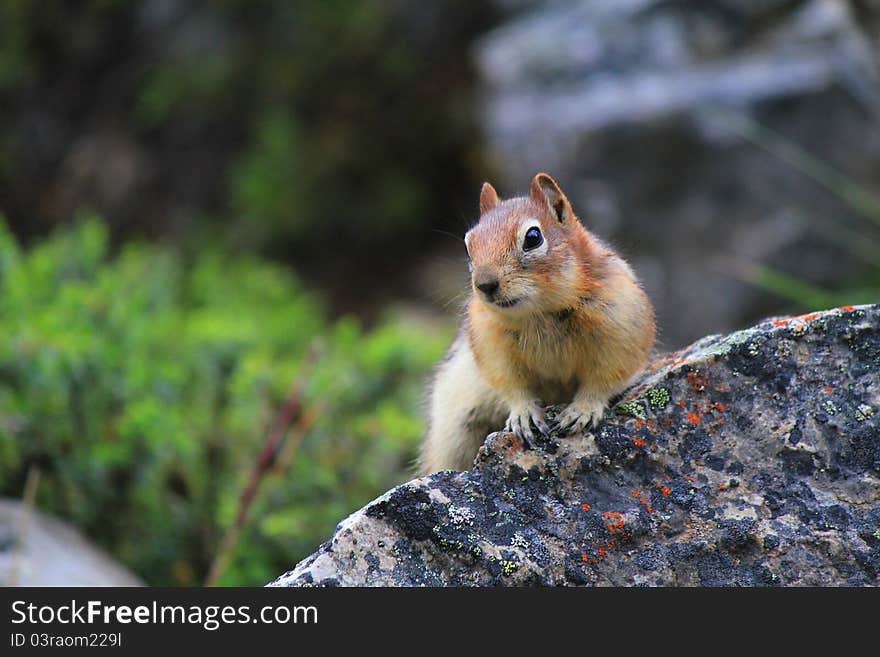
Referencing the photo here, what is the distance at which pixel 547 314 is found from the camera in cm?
349

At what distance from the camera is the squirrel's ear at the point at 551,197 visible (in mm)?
3562

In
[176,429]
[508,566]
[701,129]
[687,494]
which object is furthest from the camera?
[701,129]

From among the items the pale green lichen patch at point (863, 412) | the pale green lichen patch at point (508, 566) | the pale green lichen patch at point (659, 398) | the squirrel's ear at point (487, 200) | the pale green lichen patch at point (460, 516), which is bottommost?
the pale green lichen patch at point (508, 566)

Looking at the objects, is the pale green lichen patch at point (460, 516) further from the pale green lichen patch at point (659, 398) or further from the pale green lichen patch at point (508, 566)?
the pale green lichen patch at point (659, 398)

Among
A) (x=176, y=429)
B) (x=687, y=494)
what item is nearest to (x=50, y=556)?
(x=176, y=429)

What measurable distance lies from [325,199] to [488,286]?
A: 27.0 feet

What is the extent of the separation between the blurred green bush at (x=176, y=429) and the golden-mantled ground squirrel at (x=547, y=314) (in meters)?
1.95

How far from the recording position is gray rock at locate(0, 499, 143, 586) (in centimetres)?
446

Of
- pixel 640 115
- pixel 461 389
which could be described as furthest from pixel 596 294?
pixel 640 115

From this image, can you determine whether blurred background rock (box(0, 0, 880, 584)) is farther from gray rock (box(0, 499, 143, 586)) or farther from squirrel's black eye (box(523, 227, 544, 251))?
squirrel's black eye (box(523, 227, 544, 251))

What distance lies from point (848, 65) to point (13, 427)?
21.6ft

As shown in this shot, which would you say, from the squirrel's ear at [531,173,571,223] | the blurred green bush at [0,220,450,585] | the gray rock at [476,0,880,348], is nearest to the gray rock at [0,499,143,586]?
the blurred green bush at [0,220,450,585]

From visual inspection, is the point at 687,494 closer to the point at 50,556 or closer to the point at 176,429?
the point at 50,556

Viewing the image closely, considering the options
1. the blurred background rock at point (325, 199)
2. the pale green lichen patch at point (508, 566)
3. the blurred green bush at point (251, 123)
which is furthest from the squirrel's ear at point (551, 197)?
the blurred green bush at point (251, 123)
